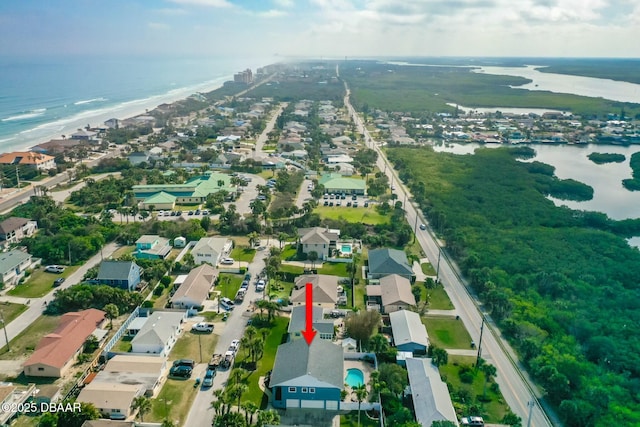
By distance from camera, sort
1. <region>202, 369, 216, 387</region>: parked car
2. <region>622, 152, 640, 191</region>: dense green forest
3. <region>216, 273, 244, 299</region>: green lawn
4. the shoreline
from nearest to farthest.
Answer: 1. <region>202, 369, 216, 387</region>: parked car
2. <region>216, 273, 244, 299</region>: green lawn
3. <region>622, 152, 640, 191</region>: dense green forest
4. the shoreline

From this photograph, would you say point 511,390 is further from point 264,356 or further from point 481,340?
point 264,356

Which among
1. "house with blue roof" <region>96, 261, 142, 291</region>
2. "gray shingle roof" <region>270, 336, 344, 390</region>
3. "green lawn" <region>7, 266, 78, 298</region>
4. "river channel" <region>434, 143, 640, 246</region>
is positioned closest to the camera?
"gray shingle roof" <region>270, 336, 344, 390</region>

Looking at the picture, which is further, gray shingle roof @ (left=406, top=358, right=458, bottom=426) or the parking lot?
the parking lot

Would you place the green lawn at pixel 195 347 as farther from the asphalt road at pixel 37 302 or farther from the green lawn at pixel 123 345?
the asphalt road at pixel 37 302

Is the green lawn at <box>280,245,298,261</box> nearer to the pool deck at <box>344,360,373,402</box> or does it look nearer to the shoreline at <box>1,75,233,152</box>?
the pool deck at <box>344,360,373,402</box>

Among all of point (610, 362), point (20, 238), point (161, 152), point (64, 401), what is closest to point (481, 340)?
point (610, 362)

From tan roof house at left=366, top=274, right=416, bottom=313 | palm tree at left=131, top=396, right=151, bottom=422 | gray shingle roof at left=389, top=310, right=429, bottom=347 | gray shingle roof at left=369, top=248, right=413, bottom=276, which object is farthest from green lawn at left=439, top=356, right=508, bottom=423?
palm tree at left=131, top=396, right=151, bottom=422
